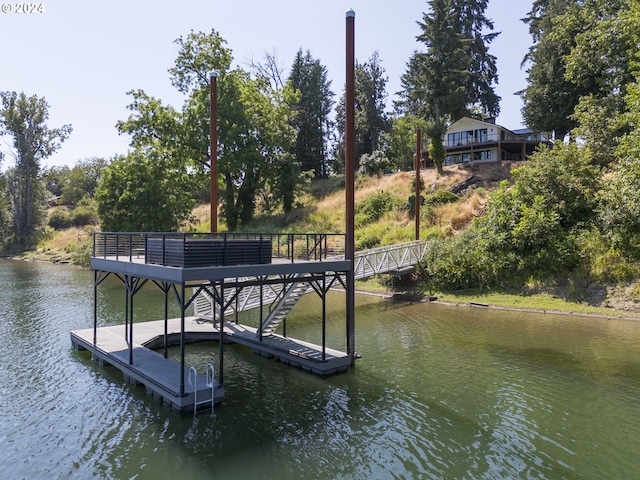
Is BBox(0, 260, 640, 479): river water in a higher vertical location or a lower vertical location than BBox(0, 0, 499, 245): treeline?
lower

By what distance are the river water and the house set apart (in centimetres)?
3347

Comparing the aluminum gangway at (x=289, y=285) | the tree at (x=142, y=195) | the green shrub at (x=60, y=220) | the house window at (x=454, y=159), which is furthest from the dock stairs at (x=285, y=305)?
the green shrub at (x=60, y=220)

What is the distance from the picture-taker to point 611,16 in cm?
3216

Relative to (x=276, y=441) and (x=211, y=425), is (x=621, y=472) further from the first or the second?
(x=211, y=425)

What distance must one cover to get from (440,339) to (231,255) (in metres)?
9.89

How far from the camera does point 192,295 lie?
13008mm

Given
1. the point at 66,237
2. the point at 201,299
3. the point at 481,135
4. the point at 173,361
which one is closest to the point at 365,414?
the point at 173,361

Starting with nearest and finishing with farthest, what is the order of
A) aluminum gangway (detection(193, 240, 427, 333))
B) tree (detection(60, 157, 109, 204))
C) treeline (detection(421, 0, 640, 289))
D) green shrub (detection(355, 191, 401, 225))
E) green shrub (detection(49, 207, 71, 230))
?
aluminum gangway (detection(193, 240, 427, 333)), treeline (detection(421, 0, 640, 289)), green shrub (detection(355, 191, 401, 225)), green shrub (detection(49, 207, 71, 230)), tree (detection(60, 157, 109, 204))

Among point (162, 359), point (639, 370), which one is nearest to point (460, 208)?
point (639, 370)

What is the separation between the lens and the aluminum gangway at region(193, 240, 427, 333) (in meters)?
16.5

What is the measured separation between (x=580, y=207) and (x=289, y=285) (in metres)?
18.6

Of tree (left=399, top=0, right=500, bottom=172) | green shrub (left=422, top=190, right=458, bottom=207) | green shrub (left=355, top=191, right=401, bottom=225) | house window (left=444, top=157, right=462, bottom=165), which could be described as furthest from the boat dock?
house window (left=444, top=157, right=462, bottom=165)

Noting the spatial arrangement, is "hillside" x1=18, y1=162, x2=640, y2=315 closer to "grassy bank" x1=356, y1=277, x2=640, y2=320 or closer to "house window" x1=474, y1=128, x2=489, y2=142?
"grassy bank" x1=356, y1=277, x2=640, y2=320

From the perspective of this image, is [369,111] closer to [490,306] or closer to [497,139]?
[497,139]
